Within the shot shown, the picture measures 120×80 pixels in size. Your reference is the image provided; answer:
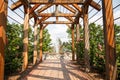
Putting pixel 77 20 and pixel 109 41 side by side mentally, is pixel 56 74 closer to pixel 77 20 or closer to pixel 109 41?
pixel 109 41

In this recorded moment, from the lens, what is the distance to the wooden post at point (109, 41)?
15.0 feet

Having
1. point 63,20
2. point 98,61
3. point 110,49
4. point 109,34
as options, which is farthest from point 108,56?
point 63,20

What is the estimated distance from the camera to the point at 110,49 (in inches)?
182

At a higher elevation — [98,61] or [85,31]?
[85,31]

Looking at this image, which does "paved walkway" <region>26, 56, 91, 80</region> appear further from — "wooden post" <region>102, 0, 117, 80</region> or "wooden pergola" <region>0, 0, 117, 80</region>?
"wooden post" <region>102, 0, 117, 80</region>

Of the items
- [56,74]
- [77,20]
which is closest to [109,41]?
[56,74]

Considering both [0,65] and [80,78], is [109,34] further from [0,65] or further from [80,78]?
[0,65]

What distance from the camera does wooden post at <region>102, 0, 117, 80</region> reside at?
15.0 feet

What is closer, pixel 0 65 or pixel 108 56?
pixel 0 65

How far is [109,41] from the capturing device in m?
4.65

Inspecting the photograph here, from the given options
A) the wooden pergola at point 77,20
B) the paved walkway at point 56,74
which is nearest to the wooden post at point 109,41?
the wooden pergola at point 77,20

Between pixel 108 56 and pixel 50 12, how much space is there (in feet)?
24.6

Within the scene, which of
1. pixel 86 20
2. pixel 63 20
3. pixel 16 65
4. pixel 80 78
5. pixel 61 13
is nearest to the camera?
pixel 80 78

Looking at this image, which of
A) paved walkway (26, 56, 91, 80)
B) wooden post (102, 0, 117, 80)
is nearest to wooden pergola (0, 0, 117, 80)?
wooden post (102, 0, 117, 80)
